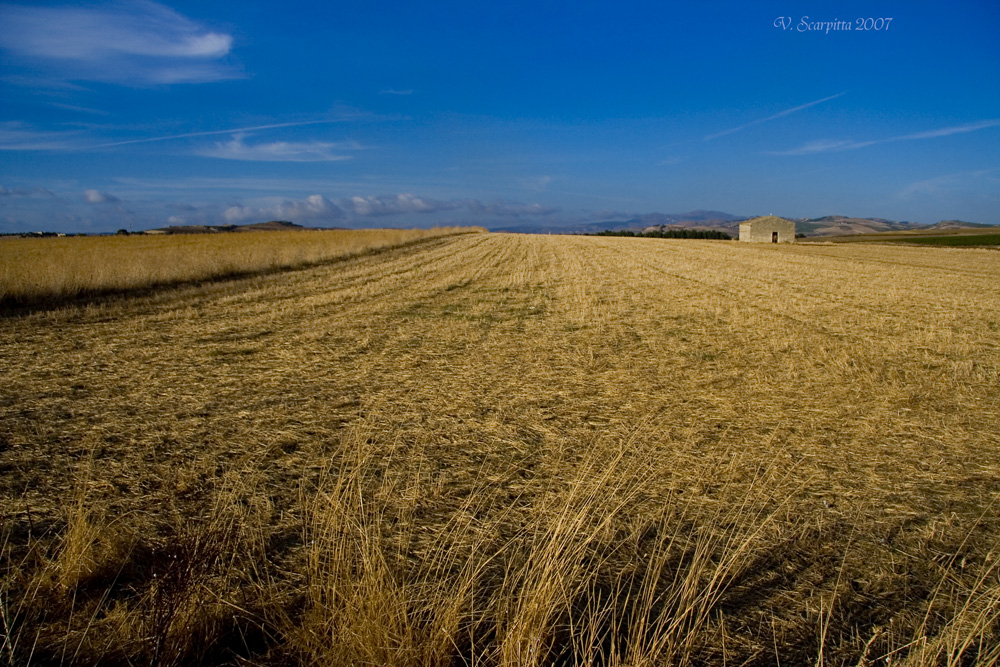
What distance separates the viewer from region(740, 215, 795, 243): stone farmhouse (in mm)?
74375

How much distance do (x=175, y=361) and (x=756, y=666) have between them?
7.59m

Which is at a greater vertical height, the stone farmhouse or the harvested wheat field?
the stone farmhouse

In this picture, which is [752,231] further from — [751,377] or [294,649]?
Result: [294,649]

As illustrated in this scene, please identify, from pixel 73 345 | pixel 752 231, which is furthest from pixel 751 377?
pixel 752 231

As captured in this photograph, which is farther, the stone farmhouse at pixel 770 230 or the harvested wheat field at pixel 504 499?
the stone farmhouse at pixel 770 230

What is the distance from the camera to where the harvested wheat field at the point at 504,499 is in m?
2.40

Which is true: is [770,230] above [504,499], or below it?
above

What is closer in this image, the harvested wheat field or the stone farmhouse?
the harvested wheat field

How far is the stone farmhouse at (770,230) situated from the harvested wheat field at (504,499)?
72465 millimetres

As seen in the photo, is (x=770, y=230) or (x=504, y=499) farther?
(x=770, y=230)

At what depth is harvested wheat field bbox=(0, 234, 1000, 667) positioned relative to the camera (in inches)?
94.6

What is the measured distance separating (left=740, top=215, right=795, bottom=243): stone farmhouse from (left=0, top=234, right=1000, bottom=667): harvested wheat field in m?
72.5

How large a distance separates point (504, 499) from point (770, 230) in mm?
81402

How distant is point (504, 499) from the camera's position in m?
3.70
